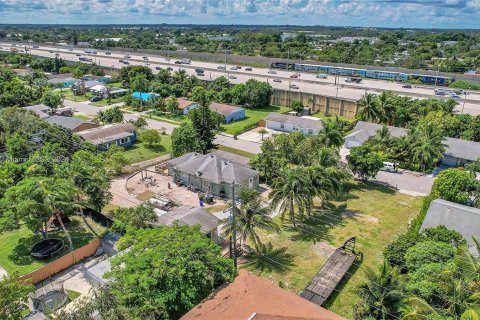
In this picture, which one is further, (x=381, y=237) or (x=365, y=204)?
(x=365, y=204)

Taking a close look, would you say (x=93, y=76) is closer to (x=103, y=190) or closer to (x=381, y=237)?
(x=103, y=190)

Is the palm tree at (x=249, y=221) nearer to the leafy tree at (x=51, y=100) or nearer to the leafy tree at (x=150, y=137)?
the leafy tree at (x=150, y=137)

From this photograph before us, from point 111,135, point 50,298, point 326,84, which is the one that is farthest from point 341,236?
point 326,84

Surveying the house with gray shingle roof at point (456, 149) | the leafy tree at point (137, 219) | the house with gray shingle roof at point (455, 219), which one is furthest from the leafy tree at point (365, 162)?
the leafy tree at point (137, 219)

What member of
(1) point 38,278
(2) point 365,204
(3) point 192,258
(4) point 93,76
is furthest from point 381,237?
(4) point 93,76

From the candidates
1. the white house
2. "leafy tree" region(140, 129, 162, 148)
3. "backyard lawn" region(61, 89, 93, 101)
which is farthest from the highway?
"leafy tree" region(140, 129, 162, 148)

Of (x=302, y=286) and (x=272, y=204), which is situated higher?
(x=272, y=204)
